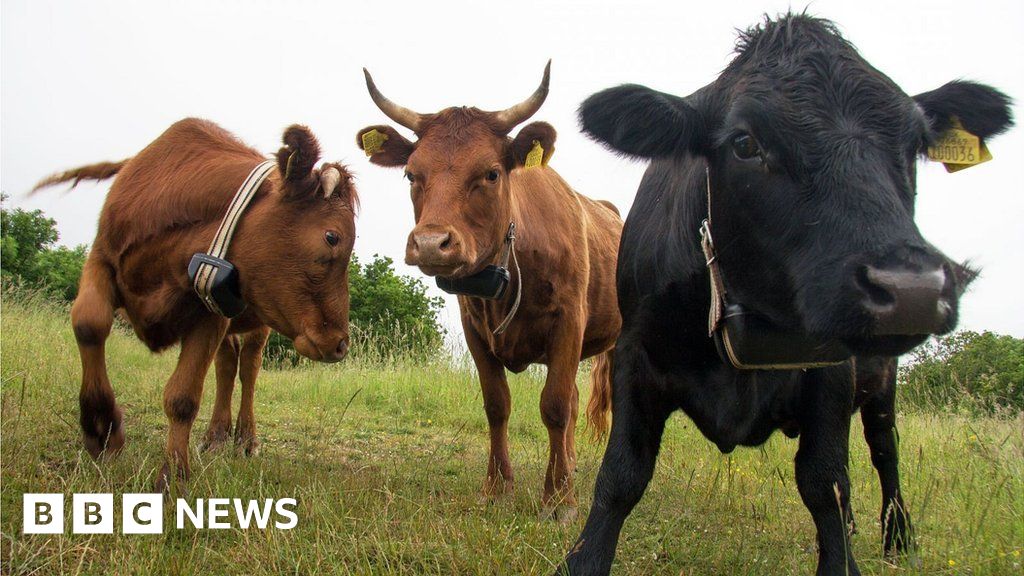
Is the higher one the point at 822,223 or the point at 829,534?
the point at 822,223

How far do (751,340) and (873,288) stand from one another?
604mm

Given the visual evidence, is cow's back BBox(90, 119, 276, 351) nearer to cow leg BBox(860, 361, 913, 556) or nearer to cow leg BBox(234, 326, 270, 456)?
cow leg BBox(234, 326, 270, 456)

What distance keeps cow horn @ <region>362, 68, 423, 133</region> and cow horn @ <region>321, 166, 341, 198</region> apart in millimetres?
550

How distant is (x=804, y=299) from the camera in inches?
88.0

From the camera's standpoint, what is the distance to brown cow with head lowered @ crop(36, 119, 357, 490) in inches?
165

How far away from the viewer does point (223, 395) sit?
5867 millimetres

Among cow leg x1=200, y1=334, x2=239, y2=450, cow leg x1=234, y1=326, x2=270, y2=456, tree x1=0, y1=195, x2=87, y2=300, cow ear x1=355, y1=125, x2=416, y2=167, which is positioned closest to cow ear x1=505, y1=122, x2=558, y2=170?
cow ear x1=355, y1=125, x2=416, y2=167

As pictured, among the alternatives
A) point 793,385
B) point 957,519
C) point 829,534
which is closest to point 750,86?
point 793,385

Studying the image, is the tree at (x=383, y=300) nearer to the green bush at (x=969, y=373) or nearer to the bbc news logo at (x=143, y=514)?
the green bush at (x=969, y=373)

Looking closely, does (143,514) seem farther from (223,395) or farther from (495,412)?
(223,395)

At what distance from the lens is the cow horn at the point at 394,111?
4.88m

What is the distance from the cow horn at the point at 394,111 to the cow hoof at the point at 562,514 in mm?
2429

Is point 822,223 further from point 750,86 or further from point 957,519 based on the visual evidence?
point 957,519

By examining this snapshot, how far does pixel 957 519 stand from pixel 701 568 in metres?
1.38
